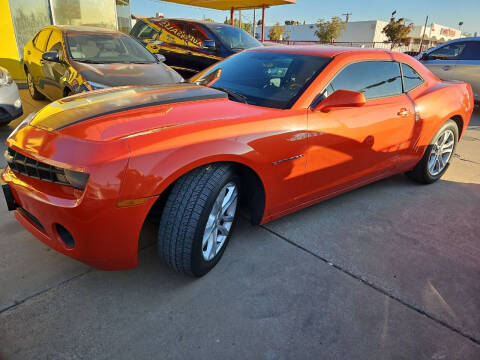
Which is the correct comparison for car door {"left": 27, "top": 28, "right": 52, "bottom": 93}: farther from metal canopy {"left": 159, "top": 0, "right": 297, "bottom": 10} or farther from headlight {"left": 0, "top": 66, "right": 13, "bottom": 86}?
metal canopy {"left": 159, "top": 0, "right": 297, "bottom": 10}

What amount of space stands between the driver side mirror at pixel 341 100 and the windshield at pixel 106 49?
3.80 metres

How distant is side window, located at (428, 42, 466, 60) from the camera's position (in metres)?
8.01

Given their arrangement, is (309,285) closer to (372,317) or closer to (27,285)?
(372,317)

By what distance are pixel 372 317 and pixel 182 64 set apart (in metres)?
6.56

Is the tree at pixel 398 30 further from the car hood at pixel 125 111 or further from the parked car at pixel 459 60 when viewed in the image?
the car hood at pixel 125 111

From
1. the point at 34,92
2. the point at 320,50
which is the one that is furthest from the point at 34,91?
the point at 320,50

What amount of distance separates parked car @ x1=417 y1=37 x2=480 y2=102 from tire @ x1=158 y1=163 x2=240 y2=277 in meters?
7.77

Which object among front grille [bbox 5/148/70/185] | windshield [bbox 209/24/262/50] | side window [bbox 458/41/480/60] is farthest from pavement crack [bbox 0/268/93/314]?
side window [bbox 458/41/480/60]

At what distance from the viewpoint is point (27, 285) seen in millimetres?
2109

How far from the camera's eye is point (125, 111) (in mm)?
2148

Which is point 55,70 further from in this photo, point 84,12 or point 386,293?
point 84,12

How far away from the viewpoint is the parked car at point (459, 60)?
7.65 metres

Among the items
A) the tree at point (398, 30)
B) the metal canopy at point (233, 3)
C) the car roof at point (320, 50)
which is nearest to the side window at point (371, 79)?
the car roof at point (320, 50)

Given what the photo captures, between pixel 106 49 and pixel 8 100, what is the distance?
1705 mm
